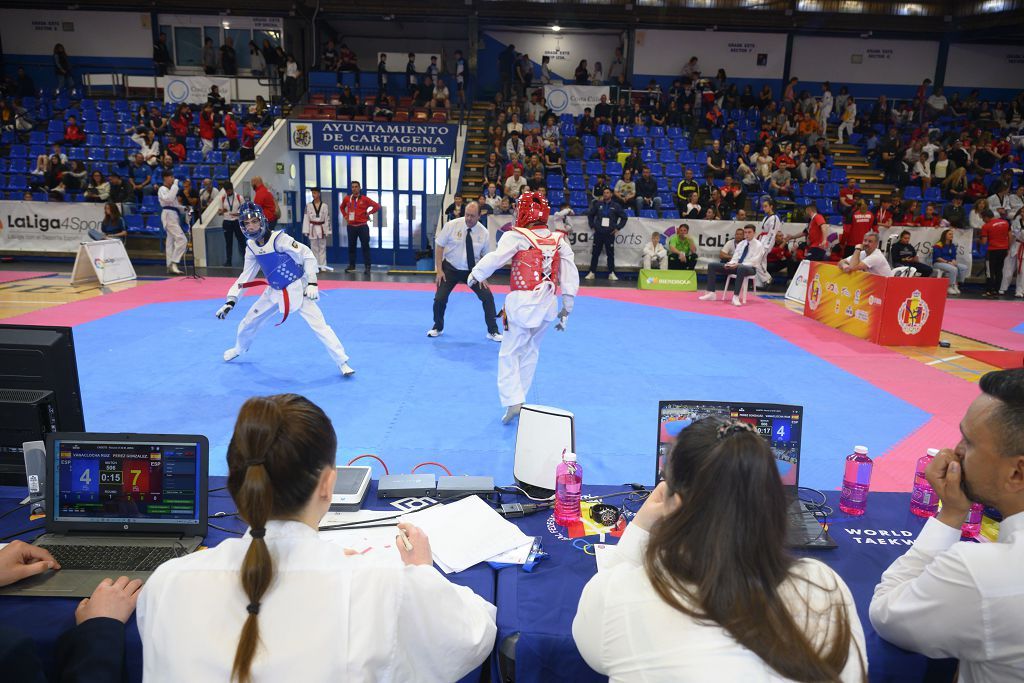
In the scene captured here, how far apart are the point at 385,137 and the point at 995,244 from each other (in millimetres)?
15489

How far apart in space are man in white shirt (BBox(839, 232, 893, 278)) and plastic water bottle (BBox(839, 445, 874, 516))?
870 centimetres

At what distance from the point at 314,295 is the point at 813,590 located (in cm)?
662

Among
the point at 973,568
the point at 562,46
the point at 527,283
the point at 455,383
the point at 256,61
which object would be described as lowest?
the point at 455,383

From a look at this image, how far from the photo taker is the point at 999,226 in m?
15.6

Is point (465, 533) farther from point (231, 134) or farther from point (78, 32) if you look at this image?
point (78, 32)

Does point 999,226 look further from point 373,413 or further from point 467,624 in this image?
point 467,624

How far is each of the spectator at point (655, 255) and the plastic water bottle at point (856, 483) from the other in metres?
12.8

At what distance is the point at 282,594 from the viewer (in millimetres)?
1606

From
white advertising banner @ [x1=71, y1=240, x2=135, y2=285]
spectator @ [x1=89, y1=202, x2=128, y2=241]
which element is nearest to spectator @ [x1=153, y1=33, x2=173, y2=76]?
spectator @ [x1=89, y1=202, x2=128, y2=241]

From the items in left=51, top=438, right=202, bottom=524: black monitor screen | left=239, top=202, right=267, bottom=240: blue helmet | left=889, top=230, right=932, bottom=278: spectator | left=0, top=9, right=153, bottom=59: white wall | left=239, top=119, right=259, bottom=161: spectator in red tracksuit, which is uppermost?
left=0, top=9, right=153, bottom=59: white wall

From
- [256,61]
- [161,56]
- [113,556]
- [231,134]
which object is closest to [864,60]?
[256,61]

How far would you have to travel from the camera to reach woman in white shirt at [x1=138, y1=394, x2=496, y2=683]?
158 cm

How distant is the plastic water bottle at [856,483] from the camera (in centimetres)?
306

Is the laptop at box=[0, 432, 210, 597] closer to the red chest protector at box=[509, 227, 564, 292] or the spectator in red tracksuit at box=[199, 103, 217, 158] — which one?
the red chest protector at box=[509, 227, 564, 292]
